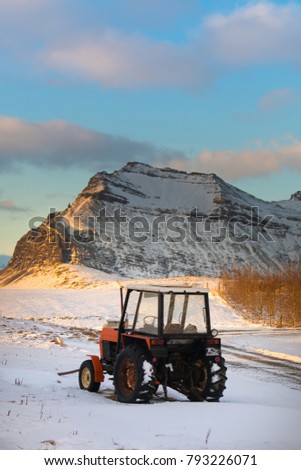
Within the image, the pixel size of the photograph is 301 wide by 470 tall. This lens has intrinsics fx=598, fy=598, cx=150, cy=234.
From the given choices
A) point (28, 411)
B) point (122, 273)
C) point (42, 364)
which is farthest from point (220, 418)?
point (122, 273)

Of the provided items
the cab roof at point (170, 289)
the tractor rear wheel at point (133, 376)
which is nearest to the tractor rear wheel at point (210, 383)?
the tractor rear wheel at point (133, 376)

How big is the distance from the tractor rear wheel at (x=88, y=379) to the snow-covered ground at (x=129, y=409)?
0.69ft

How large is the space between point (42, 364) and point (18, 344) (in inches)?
173

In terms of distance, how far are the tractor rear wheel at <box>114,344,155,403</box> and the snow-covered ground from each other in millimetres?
351

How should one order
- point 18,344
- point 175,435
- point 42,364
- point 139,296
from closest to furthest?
point 175,435 < point 139,296 < point 42,364 < point 18,344

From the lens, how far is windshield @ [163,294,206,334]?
11.1 metres

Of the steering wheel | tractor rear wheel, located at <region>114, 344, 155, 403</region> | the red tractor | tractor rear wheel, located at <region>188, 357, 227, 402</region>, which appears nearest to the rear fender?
the red tractor

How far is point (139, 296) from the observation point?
11430mm

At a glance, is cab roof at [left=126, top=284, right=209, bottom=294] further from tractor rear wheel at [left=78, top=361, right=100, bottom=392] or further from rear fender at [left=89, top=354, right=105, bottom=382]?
tractor rear wheel at [left=78, top=361, right=100, bottom=392]

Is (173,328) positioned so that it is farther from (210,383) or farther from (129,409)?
(129,409)

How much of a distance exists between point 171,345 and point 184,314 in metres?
0.65

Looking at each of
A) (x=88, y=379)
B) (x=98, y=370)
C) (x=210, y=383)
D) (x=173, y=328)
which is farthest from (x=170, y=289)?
(x=88, y=379)

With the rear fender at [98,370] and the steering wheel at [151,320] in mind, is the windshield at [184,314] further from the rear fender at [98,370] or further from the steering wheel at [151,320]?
the rear fender at [98,370]
